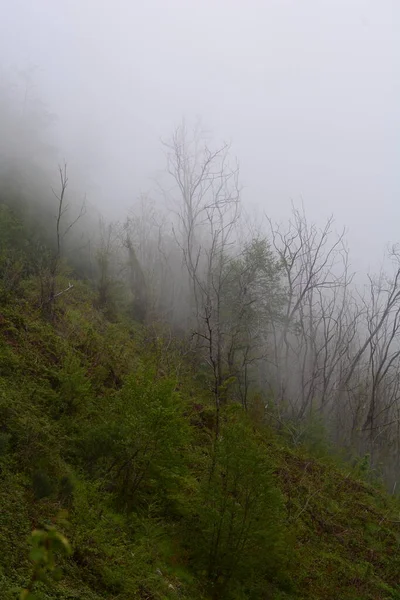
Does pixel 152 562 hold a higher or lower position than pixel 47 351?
lower

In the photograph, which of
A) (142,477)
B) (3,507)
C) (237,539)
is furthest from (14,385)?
(237,539)

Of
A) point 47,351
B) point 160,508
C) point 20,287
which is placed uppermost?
point 20,287

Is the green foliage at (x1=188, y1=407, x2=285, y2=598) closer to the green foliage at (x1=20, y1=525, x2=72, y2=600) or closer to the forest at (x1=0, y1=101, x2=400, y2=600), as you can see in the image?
the forest at (x1=0, y1=101, x2=400, y2=600)

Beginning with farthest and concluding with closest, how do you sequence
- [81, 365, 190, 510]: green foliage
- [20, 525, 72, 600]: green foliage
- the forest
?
[81, 365, 190, 510]: green foliage < the forest < [20, 525, 72, 600]: green foliage

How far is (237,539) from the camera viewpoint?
17.3ft

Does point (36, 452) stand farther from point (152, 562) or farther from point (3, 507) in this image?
point (152, 562)

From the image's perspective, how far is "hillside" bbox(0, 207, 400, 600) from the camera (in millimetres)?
4573

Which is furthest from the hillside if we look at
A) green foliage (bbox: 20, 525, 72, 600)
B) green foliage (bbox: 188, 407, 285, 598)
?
green foliage (bbox: 20, 525, 72, 600)

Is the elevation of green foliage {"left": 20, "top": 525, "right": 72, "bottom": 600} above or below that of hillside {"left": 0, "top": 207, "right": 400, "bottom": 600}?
above

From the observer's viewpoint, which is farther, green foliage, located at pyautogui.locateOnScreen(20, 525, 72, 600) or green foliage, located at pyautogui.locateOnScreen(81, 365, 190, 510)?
green foliage, located at pyautogui.locateOnScreen(81, 365, 190, 510)

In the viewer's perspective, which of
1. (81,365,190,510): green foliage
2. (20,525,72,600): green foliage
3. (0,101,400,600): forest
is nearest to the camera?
(20,525,72,600): green foliage

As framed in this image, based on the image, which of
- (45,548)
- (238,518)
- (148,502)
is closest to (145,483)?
(148,502)

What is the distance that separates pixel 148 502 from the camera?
634 cm

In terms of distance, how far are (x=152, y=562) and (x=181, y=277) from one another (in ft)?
64.4
